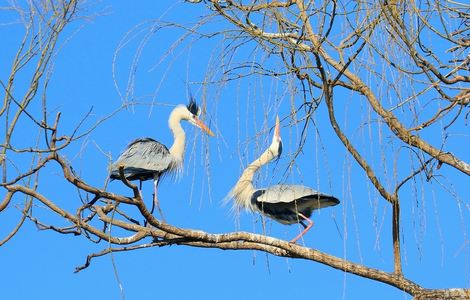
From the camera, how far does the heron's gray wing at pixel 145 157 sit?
23.7ft

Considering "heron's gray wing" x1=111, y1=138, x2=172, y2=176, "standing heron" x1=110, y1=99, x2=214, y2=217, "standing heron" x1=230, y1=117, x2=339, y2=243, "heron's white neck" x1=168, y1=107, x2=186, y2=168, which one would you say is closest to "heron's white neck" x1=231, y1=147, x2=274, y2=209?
"standing heron" x1=230, y1=117, x2=339, y2=243

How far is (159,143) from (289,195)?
6.00ft

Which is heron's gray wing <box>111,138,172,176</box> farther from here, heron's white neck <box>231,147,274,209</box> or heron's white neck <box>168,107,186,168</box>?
heron's white neck <box>231,147,274,209</box>

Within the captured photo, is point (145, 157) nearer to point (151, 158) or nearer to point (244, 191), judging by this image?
point (151, 158)

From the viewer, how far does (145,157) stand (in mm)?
7348

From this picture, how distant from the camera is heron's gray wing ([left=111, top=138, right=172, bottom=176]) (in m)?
7.23

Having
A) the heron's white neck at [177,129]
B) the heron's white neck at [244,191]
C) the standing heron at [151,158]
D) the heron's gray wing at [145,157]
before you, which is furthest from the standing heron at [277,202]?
the heron's white neck at [177,129]

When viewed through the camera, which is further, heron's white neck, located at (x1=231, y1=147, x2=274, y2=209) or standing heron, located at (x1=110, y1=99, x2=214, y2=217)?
standing heron, located at (x1=110, y1=99, x2=214, y2=217)

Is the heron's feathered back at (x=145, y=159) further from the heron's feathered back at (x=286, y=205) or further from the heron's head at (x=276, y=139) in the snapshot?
the heron's head at (x=276, y=139)

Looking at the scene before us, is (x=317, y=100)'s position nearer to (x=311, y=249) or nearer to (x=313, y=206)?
(x=311, y=249)

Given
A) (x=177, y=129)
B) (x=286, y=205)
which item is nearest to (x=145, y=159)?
(x=177, y=129)

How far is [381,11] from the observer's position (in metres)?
2.83

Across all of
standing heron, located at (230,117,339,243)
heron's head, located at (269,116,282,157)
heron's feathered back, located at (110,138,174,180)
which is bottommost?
heron's head, located at (269,116,282,157)

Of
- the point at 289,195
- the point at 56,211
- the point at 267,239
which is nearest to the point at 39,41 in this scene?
the point at 56,211
